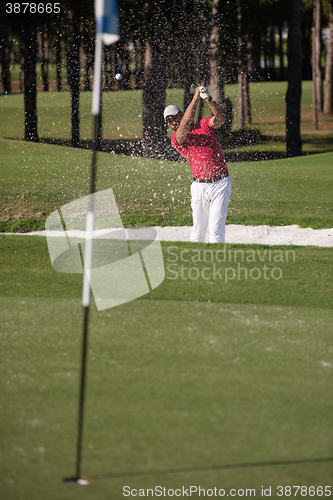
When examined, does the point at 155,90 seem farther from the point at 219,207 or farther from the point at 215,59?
the point at 219,207

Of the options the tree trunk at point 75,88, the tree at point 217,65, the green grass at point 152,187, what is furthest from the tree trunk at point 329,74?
the green grass at point 152,187

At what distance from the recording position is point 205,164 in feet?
19.7

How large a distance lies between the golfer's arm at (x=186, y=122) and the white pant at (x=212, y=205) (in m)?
0.57

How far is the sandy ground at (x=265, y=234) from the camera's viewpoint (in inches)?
305

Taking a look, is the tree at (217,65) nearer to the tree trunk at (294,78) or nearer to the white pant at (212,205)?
the tree trunk at (294,78)

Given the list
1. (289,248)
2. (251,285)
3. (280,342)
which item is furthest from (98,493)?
(289,248)

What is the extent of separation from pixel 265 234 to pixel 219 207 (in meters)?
2.15

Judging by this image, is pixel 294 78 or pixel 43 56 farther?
pixel 43 56

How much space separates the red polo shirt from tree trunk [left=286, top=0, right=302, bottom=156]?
439 inches

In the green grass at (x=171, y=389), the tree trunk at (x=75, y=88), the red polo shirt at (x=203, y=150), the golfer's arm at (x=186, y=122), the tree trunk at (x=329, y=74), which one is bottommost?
the green grass at (x=171, y=389)

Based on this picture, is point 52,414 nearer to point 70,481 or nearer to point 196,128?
point 70,481

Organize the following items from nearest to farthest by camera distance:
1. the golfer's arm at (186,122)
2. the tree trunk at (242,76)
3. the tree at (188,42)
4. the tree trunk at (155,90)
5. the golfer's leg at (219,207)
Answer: the golfer's arm at (186,122), the golfer's leg at (219,207), the tree trunk at (155,90), the tree at (188,42), the tree trunk at (242,76)

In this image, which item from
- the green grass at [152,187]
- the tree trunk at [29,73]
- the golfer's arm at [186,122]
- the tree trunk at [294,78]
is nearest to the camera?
the golfer's arm at [186,122]

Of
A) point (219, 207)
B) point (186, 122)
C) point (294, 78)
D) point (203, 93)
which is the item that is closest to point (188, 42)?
Result: point (294, 78)
